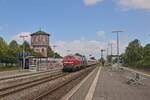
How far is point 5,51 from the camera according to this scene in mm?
92750

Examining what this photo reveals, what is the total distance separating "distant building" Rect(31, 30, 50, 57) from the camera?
172 metres

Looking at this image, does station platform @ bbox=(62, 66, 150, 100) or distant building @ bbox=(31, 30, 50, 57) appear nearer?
station platform @ bbox=(62, 66, 150, 100)

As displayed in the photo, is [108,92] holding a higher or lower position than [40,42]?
lower

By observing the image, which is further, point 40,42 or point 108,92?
point 40,42

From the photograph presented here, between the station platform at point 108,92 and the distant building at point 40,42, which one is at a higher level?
the distant building at point 40,42

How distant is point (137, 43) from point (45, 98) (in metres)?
117

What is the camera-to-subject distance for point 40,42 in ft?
586

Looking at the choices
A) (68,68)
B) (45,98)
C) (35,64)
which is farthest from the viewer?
(35,64)

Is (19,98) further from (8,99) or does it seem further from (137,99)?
(137,99)

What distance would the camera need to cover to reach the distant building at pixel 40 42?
565 ft

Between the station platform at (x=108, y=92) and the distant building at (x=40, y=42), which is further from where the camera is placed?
the distant building at (x=40, y=42)

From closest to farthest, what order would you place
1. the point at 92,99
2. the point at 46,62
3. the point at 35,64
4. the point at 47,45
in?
the point at 92,99 < the point at 35,64 < the point at 46,62 < the point at 47,45

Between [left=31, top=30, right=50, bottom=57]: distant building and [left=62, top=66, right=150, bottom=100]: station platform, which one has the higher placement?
[left=31, top=30, right=50, bottom=57]: distant building

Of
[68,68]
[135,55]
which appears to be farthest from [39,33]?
[68,68]
